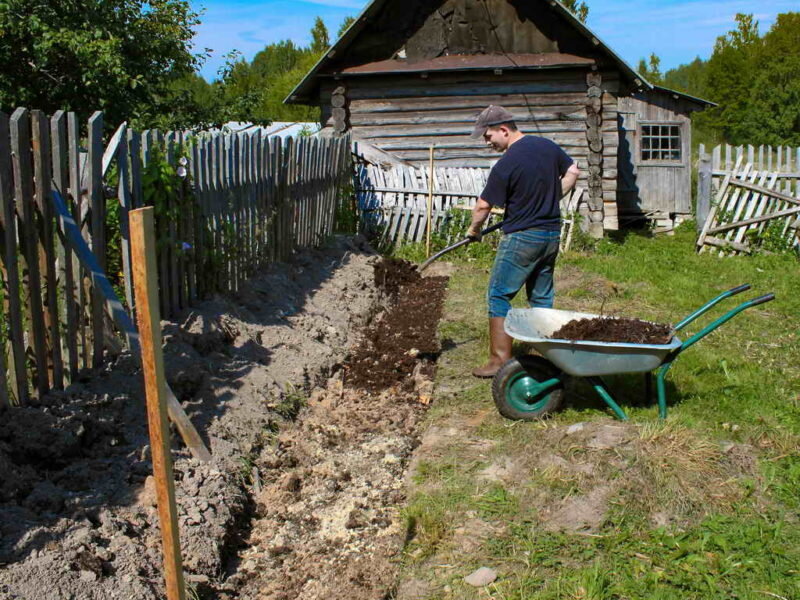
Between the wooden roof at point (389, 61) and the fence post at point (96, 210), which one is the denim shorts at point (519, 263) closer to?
the fence post at point (96, 210)

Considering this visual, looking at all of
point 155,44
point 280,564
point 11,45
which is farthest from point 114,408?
point 155,44

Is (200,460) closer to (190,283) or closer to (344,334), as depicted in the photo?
(190,283)

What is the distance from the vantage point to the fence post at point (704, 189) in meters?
12.1

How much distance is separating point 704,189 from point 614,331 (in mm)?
8352

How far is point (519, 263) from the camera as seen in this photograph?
5.54 m

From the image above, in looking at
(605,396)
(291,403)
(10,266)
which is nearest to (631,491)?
(605,396)

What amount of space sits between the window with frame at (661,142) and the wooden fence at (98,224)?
532 inches

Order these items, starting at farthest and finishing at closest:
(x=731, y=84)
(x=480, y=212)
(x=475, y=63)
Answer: (x=731, y=84)
(x=475, y=63)
(x=480, y=212)

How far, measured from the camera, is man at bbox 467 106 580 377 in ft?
17.7

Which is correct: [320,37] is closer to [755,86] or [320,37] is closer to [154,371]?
[755,86]

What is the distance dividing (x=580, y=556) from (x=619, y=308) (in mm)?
5154

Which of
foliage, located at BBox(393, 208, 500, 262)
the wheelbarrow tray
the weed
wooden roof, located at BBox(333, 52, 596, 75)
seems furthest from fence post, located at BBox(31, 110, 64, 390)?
wooden roof, located at BBox(333, 52, 596, 75)

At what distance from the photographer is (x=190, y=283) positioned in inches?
242

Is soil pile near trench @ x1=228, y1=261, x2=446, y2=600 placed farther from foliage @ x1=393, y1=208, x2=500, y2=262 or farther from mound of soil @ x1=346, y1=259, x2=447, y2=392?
foliage @ x1=393, y1=208, x2=500, y2=262
